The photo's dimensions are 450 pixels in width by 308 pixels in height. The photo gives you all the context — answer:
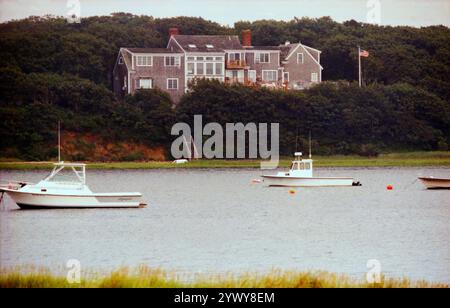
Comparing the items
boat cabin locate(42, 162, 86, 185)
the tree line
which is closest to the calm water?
boat cabin locate(42, 162, 86, 185)

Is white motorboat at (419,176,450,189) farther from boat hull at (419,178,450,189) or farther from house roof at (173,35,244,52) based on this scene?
house roof at (173,35,244,52)

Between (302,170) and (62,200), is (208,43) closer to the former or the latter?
(302,170)

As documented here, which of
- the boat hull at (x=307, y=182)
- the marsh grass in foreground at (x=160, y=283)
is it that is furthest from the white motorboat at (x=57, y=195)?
the marsh grass in foreground at (x=160, y=283)

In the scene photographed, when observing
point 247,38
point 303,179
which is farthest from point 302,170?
point 247,38

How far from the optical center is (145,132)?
10969 cm

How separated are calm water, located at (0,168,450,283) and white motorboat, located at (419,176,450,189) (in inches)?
20.1

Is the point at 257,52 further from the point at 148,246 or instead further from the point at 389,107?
the point at 148,246

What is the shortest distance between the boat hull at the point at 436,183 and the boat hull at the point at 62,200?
2430 centimetres

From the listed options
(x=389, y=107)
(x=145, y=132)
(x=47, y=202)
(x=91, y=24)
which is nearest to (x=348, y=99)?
(x=389, y=107)

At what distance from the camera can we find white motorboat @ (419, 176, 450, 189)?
81.6m

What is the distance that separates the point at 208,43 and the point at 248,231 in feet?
219

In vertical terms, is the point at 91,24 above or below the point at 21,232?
above

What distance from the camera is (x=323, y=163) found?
109000 millimetres
